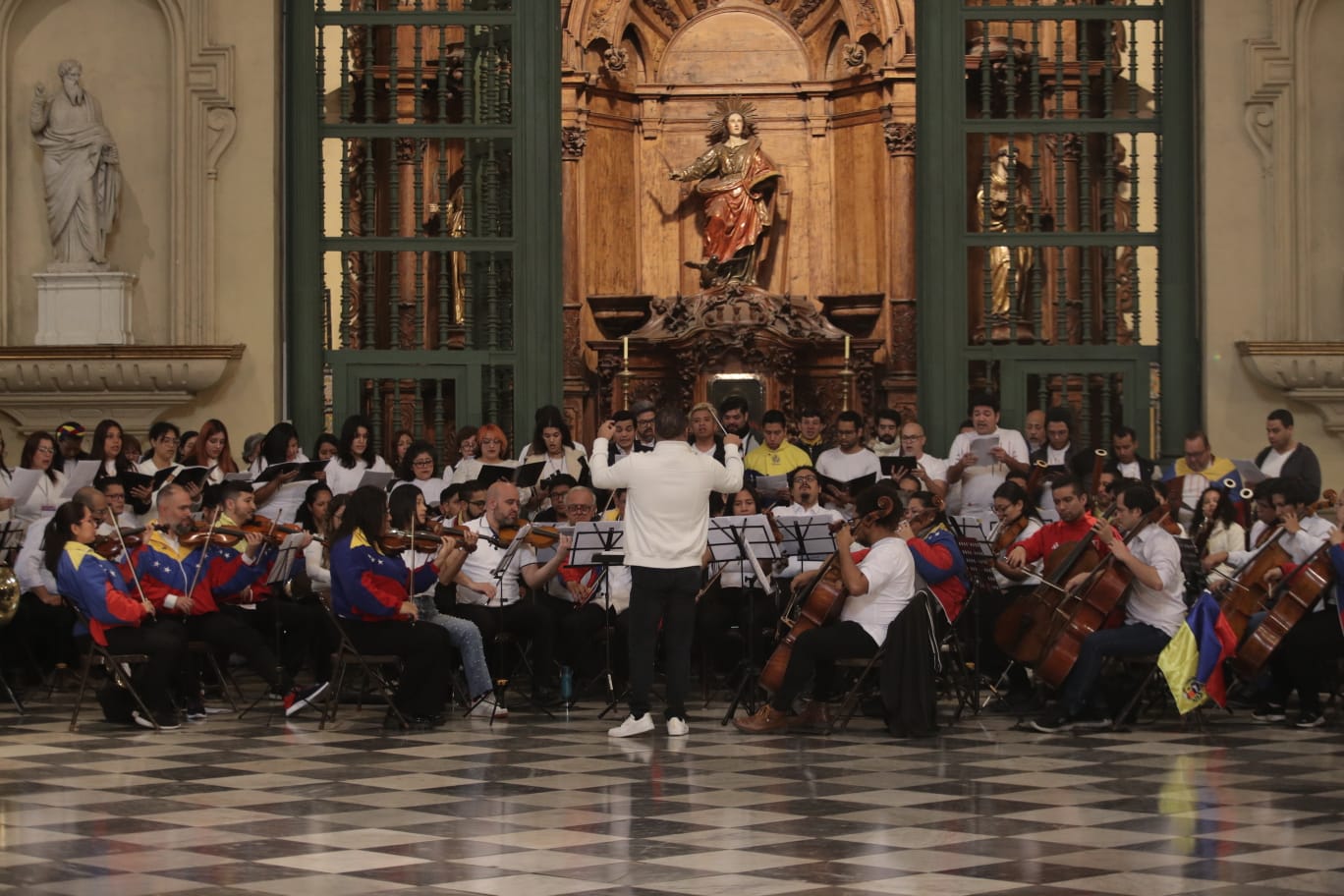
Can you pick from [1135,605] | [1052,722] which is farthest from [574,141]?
[1052,722]

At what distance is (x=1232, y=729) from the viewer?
29.7 feet

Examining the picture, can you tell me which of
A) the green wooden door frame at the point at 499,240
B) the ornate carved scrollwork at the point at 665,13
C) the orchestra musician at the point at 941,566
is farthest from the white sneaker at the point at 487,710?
the ornate carved scrollwork at the point at 665,13

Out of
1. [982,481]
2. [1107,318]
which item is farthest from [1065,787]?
[1107,318]

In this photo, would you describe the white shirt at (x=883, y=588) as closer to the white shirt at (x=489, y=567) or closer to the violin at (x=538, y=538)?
the violin at (x=538, y=538)

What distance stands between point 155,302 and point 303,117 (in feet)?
4.74

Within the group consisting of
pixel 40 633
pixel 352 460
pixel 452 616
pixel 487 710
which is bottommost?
pixel 487 710

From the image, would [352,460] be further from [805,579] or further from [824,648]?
[824,648]

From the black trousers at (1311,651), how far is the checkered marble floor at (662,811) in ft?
0.71

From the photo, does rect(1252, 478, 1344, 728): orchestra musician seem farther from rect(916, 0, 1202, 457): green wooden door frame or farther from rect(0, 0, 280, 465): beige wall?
rect(0, 0, 280, 465): beige wall

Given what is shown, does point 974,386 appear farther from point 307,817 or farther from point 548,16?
point 307,817

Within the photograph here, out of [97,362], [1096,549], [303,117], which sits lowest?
[1096,549]

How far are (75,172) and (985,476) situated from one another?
5576mm

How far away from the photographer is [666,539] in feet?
29.8

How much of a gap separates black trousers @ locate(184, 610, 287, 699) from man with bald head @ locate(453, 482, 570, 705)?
935 mm
